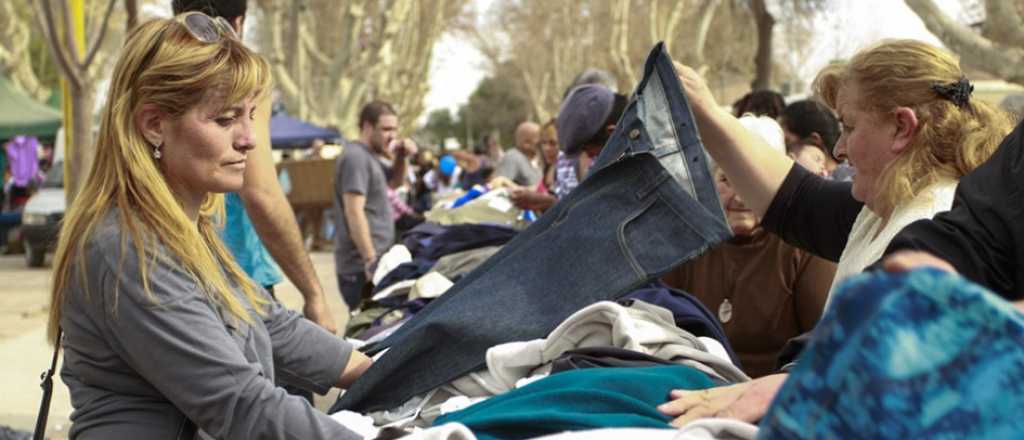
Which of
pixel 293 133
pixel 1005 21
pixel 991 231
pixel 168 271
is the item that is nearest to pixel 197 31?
pixel 168 271

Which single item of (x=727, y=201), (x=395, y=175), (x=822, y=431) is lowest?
(x=395, y=175)

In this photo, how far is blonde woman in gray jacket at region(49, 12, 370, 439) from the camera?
7.50 ft

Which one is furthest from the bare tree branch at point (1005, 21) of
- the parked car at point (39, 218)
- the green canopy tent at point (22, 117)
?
the green canopy tent at point (22, 117)

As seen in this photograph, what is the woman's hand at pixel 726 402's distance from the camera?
2.18 meters

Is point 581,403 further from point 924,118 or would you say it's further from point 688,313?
point 924,118

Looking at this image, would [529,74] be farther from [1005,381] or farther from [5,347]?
[1005,381]

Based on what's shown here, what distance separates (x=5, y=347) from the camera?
9953 millimetres

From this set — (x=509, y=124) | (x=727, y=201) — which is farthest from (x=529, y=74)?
(x=727, y=201)

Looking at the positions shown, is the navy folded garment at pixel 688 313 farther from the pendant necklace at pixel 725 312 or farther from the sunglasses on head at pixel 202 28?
the sunglasses on head at pixel 202 28

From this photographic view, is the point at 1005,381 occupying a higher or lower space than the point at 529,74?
higher

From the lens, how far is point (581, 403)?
7.43 feet

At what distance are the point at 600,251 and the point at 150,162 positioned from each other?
106 cm

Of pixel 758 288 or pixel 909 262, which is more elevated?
pixel 909 262

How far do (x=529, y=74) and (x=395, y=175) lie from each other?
59747 millimetres
